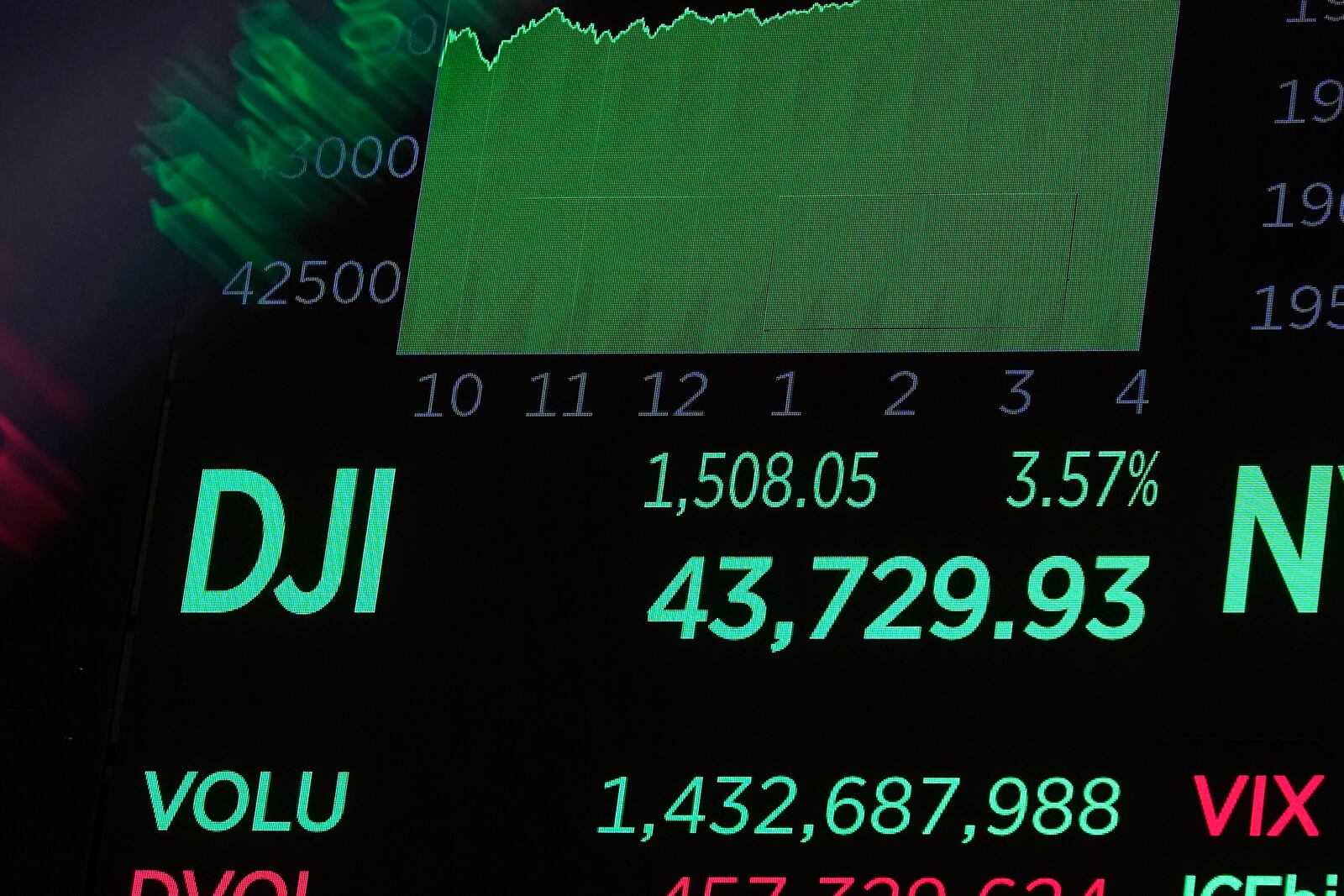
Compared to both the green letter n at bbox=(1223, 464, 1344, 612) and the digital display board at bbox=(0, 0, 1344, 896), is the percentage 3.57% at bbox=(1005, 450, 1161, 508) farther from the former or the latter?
the green letter n at bbox=(1223, 464, 1344, 612)

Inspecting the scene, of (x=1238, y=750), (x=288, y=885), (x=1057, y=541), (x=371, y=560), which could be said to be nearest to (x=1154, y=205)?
(x=1057, y=541)

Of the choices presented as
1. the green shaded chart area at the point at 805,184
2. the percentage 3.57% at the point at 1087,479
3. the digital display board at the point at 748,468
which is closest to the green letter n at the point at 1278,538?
the digital display board at the point at 748,468

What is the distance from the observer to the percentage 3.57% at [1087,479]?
609cm

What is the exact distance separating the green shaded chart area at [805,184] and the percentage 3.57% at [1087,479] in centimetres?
21

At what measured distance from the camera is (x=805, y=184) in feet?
21.2

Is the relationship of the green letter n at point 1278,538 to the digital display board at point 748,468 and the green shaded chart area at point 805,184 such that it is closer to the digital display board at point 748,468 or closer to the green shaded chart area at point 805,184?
the digital display board at point 748,468

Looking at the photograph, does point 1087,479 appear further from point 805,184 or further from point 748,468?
point 805,184

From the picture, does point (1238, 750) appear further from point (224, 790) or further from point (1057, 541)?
point (224, 790)

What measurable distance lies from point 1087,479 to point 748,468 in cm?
61

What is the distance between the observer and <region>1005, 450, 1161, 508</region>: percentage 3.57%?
6086 millimetres

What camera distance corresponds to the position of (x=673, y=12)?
6.73 metres

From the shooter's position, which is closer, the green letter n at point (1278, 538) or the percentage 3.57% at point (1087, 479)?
the green letter n at point (1278, 538)

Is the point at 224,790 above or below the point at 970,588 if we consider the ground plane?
below

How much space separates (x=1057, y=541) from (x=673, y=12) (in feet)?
4.37
